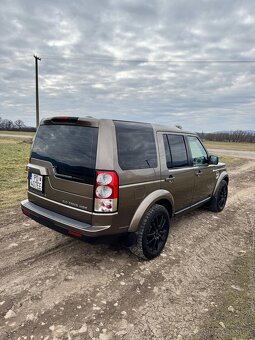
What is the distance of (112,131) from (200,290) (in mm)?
2180

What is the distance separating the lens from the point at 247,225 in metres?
5.38

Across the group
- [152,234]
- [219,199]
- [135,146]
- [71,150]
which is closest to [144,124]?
[135,146]

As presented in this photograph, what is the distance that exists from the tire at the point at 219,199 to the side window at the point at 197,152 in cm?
105

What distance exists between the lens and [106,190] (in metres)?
2.99

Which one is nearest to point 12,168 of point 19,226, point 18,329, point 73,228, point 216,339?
point 19,226

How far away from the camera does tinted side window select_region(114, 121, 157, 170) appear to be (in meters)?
3.19

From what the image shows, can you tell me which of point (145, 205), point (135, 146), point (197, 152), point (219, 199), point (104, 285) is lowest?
point (104, 285)

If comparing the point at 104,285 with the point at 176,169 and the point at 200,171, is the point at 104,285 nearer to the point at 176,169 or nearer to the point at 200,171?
the point at 176,169

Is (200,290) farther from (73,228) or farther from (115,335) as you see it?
A: (73,228)

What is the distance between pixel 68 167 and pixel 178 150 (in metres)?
1.96

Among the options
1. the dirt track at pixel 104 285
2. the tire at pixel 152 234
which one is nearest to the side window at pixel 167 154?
the tire at pixel 152 234

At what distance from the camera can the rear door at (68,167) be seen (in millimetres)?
3080

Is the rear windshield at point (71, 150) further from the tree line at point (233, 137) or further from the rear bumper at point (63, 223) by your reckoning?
the tree line at point (233, 137)

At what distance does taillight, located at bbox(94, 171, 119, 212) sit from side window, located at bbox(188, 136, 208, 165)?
2266 mm
